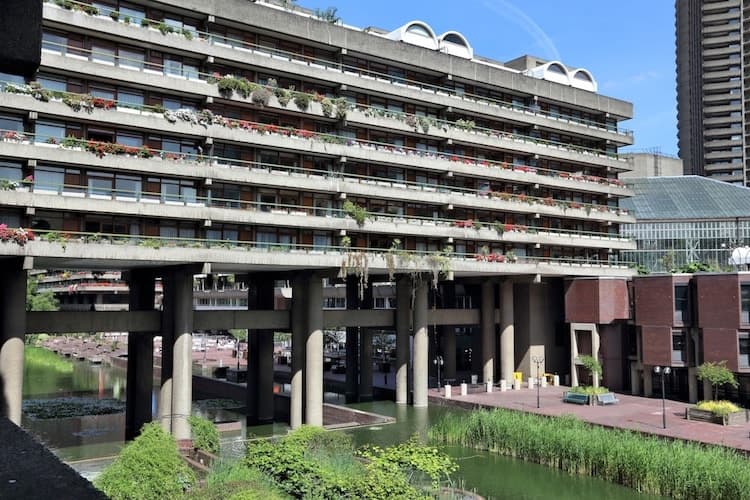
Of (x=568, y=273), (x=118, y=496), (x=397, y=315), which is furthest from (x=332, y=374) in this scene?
(x=118, y=496)

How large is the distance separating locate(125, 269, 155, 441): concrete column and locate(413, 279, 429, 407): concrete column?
19.6 metres

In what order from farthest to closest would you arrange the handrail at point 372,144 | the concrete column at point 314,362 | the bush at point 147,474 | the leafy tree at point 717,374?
the leafy tree at point 717,374
the concrete column at point 314,362
the handrail at point 372,144
the bush at point 147,474

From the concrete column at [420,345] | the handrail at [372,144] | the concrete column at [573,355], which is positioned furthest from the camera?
the concrete column at [573,355]

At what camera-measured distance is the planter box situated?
43.5 meters

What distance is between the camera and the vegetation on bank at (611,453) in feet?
92.0

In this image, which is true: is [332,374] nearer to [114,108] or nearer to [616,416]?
[616,416]

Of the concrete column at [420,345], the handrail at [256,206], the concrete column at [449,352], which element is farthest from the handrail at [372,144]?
the concrete column at [449,352]

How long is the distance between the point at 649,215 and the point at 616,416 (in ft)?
201

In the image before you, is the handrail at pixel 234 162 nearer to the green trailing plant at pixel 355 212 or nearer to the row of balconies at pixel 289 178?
the row of balconies at pixel 289 178

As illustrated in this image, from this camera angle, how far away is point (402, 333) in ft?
185

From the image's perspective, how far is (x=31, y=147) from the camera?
36.9 metres

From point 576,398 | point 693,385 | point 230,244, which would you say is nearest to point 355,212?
point 230,244

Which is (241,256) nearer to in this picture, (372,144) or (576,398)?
(372,144)

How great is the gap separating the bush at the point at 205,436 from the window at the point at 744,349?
36062 mm
